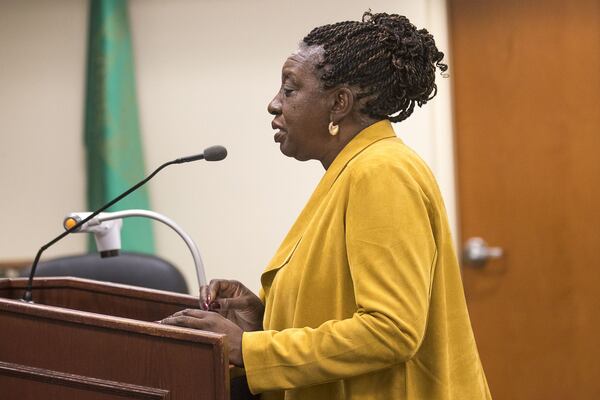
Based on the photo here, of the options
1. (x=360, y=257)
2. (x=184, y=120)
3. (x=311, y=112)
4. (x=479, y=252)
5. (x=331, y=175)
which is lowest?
(x=479, y=252)

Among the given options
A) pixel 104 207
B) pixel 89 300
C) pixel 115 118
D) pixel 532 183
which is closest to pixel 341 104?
pixel 104 207

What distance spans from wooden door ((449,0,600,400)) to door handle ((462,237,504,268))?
0.09ft

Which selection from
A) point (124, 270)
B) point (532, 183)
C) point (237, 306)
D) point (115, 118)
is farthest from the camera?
point (115, 118)

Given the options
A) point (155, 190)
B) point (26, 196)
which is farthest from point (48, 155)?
point (155, 190)

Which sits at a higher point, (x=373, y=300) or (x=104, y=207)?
(x=104, y=207)

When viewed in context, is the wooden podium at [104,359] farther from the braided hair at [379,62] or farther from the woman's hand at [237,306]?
the braided hair at [379,62]

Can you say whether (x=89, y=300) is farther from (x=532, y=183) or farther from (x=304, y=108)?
(x=532, y=183)

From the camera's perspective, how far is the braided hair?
72.1 inches

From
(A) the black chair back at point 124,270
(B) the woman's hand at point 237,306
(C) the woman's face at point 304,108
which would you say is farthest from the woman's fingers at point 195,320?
(A) the black chair back at point 124,270

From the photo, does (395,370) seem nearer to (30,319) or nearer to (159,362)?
(159,362)

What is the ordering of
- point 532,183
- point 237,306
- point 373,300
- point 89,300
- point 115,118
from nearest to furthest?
1. point 373,300
2. point 237,306
3. point 89,300
4. point 532,183
5. point 115,118

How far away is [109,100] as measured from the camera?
4.27m

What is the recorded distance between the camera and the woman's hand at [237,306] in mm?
1999

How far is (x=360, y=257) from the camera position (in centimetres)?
168
